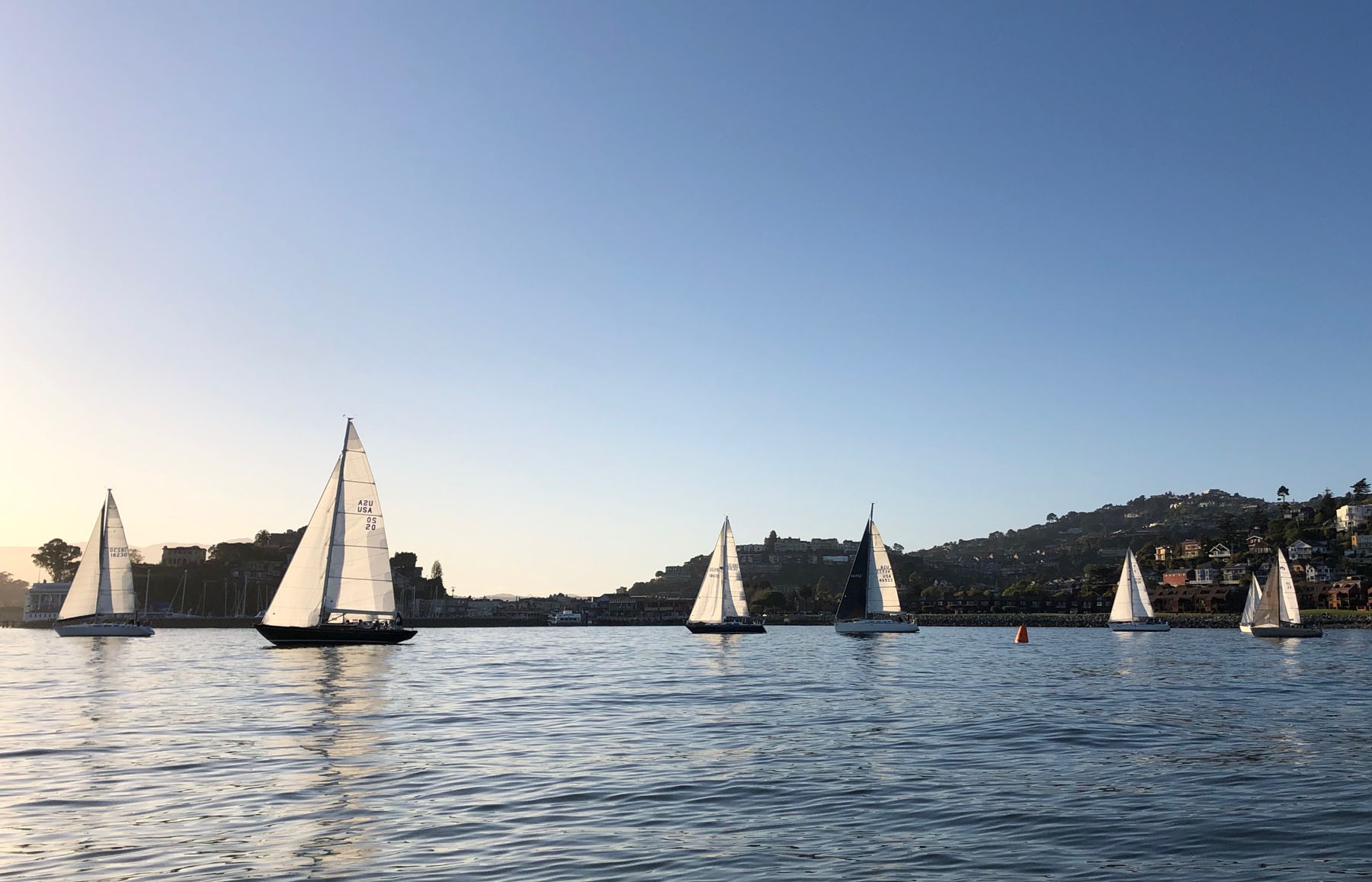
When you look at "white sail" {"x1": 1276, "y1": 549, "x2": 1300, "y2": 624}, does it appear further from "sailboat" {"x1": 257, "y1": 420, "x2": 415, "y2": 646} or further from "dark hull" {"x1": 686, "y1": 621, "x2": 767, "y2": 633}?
"sailboat" {"x1": 257, "y1": 420, "x2": 415, "y2": 646}

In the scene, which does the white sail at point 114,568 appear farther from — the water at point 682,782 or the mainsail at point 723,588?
the water at point 682,782

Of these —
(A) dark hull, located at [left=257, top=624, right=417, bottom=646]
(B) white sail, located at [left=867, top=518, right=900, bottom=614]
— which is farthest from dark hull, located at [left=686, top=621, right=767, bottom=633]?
(A) dark hull, located at [left=257, top=624, right=417, bottom=646]

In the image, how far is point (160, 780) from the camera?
1831 centimetres

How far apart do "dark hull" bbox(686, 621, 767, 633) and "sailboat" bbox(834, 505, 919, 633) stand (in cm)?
1161

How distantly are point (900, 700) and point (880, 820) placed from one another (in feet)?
69.0

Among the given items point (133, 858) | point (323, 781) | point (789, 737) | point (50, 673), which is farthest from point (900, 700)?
point (50, 673)

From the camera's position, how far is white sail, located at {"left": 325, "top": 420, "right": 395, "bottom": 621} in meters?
68.7

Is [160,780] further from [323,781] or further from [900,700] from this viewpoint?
[900,700]

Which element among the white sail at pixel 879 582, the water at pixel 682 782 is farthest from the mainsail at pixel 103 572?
the white sail at pixel 879 582

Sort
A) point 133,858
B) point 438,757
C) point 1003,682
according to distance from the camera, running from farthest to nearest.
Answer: point 1003,682 → point 438,757 → point 133,858

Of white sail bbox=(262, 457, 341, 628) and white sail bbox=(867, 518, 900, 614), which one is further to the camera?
white sail bbox=(867, 518, 900, 614)

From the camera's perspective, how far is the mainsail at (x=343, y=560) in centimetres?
6725

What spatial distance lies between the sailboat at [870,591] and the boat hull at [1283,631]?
3681cm

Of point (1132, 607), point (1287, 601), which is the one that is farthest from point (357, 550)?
point (1132, 607)
